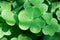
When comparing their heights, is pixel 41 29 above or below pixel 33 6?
below

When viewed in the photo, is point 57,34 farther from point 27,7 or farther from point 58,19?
point 27,7

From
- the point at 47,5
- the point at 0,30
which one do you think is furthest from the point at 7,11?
the point at 47,5

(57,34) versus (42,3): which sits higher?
(42,3)

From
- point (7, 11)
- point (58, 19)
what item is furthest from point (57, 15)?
point (7, 11)

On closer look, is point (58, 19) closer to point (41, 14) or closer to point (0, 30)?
point (41, 14)
